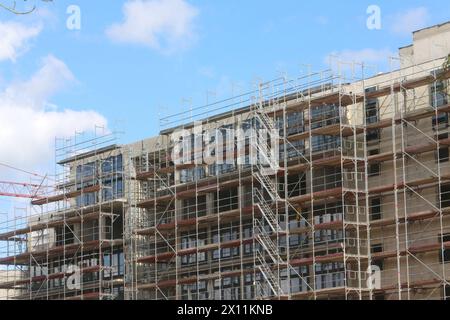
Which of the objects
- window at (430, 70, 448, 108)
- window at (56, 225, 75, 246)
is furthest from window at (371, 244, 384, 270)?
window at (56, 225, 75, 246)

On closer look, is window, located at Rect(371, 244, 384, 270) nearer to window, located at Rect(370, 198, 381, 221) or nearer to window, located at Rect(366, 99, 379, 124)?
window, located at Rect(370, 198, 381, 221)

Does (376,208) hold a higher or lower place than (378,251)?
higher

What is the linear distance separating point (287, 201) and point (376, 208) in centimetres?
482

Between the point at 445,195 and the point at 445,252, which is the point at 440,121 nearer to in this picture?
the point at 445,195

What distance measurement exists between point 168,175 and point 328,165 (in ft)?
44.1

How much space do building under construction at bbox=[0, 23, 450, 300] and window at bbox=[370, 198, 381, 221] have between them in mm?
53

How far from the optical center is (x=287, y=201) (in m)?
57.4

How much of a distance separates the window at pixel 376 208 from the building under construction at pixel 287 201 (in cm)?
5

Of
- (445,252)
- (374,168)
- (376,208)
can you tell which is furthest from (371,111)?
(445,252)

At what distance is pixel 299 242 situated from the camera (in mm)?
58062

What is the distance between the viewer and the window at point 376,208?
55.3 m

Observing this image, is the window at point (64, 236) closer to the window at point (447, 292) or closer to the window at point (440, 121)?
the window at point (440, 121)
